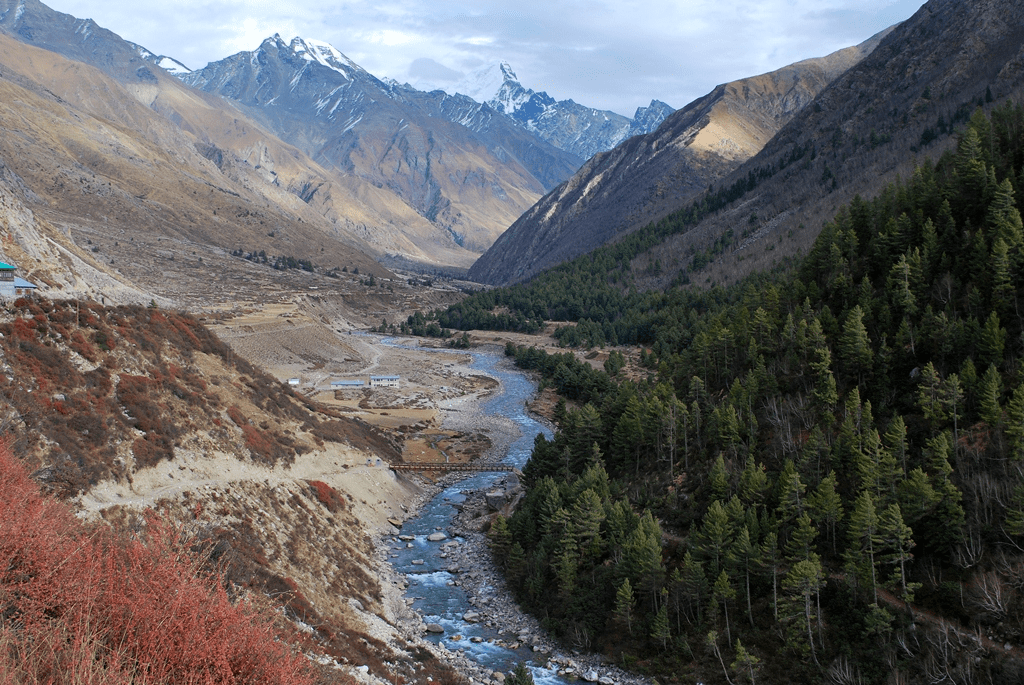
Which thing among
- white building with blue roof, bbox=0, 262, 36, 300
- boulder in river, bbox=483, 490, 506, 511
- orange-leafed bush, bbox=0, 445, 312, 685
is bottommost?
boulder in river, bbox=483, 490, 506, 511

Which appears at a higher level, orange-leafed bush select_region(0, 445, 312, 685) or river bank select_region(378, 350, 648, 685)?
orange-leafed bush select_region(0, 445, 312, 685)

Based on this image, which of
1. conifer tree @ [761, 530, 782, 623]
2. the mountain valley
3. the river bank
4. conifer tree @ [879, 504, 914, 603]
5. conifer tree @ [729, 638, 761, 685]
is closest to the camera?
the mountain valley

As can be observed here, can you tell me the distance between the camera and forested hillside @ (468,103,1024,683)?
39625 mm

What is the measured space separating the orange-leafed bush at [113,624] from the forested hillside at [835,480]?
31660 mm

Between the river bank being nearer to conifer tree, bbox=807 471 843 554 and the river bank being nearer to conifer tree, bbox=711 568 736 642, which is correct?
conifer tree, bbox=711 568 736 642

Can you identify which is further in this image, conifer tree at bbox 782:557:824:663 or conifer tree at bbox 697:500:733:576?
conifer tree at bbox 697:500:733:576

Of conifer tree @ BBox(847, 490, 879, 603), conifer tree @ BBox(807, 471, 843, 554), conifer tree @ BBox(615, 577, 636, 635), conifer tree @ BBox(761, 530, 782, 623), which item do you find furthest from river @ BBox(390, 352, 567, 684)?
conifer tree @ BBox(807, 471, 843, 554)

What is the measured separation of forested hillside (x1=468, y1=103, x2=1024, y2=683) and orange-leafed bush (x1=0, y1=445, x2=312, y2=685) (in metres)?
31.7

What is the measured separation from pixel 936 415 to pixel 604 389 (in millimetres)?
72685

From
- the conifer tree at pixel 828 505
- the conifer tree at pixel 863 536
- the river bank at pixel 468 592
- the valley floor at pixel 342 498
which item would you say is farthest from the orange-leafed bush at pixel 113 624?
the conifer tree at pixel 828 505

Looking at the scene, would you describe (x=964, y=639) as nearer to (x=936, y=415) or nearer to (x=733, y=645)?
(x=733, y=645)

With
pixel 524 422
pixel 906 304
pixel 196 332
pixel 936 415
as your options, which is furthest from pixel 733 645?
pixel 524 422

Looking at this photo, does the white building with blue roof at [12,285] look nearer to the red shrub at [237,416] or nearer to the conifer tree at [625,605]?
the red shrub at [237,416]

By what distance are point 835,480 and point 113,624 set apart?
42.0 metres
